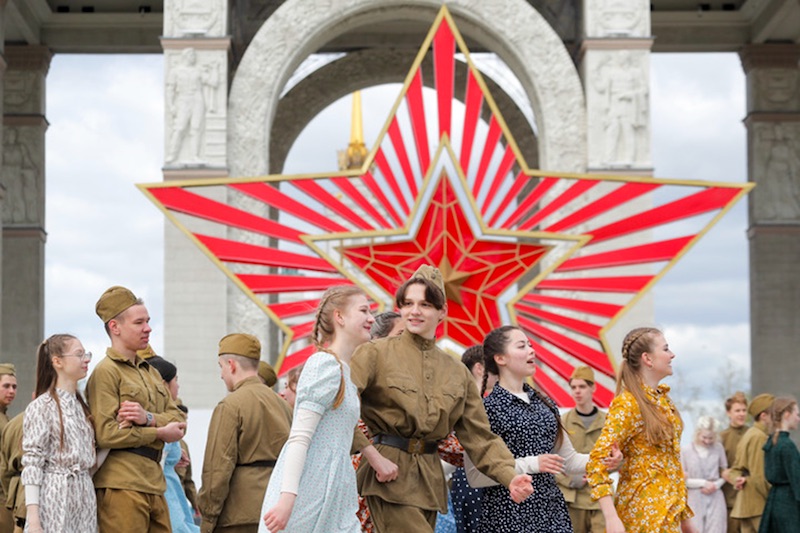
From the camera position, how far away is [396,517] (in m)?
6.32

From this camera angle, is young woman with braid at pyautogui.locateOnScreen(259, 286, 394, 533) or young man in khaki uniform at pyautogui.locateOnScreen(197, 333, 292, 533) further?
young man in khaki uniform at pyautogui.locateOnScreen(197, 333, 292, 533)

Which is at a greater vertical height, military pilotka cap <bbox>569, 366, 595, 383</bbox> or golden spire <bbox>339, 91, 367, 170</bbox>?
golden spire <bbox>339, 91, 367, 170</bbox>

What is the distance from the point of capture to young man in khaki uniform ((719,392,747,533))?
1334 cm

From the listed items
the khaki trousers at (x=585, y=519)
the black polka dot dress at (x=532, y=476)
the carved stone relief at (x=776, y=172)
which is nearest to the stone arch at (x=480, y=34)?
the carved stone relief at (x=776, y=172)

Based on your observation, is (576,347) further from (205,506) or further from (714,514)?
(205,506)

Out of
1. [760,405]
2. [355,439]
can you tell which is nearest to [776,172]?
[760,405]

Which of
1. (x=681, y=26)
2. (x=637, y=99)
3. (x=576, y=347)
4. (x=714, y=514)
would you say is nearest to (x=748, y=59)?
(x=681, y=26)

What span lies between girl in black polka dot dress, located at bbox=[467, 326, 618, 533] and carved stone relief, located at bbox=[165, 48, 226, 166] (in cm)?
1249

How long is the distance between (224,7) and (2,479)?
12464 millimetres

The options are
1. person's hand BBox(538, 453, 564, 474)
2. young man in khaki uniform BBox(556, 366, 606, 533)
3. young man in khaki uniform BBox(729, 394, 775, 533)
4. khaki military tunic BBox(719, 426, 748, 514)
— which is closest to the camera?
person's hand BBox(538, 453, 564, 474)

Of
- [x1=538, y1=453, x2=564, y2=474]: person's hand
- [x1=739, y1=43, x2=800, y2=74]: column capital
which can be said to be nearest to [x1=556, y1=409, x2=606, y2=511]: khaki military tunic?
[x1=538, y1=453, x2=564, y2=474]: person's hand

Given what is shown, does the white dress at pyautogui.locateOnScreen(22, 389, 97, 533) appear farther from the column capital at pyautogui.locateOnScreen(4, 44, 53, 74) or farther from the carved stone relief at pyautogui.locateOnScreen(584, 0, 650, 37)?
the column capital at pyautogui.locateOnScreen(4, 44, 53, 74)

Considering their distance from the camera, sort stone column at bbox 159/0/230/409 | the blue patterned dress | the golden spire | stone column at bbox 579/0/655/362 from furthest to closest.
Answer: the golden spire, stone column at bbox 579/0/655/362, stone column at bbox 159/0/230/409, the blue patterned dress

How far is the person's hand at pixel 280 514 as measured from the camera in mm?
5434
